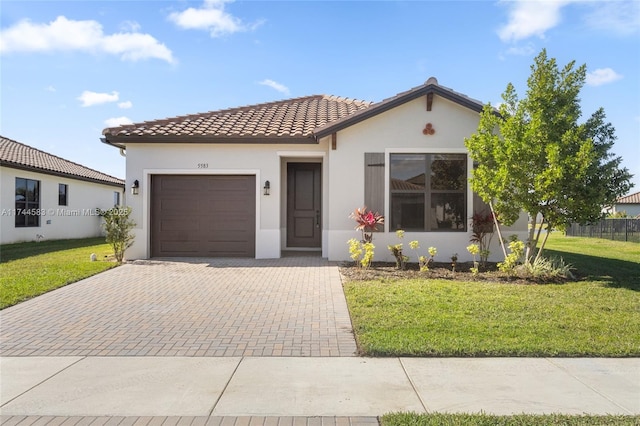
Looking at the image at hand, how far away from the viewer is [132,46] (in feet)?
37.1

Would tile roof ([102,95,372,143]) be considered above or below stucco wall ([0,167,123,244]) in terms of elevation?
above

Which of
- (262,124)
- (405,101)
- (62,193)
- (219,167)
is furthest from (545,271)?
(62,193)

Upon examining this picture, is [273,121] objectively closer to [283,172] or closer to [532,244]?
[283,172]

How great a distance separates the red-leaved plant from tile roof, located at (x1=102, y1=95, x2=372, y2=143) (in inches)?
100

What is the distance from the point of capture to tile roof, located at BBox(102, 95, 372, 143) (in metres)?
11.2

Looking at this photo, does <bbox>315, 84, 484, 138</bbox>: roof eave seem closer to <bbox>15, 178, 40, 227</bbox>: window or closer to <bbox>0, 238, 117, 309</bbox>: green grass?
<bbox>0, 238, 117, 309</bbox>: green grass

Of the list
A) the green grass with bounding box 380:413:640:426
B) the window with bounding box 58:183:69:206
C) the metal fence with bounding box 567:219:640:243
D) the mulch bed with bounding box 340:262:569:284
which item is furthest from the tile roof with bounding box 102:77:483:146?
the metal fence with bounding box 567:219:640:243

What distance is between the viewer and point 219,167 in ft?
38.3

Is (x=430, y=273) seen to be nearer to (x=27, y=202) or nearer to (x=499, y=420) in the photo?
(x=499, y=420)

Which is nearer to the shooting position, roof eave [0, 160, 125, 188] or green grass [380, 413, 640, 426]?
green grass [380, 413, 640, 426]

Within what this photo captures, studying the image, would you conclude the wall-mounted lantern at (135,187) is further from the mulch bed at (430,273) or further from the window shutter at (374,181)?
the window shutter at (374,181)

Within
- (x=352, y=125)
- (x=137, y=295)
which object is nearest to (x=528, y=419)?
(x=137, y=295)

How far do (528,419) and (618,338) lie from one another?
115 inches

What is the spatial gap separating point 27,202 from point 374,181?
15216mm
